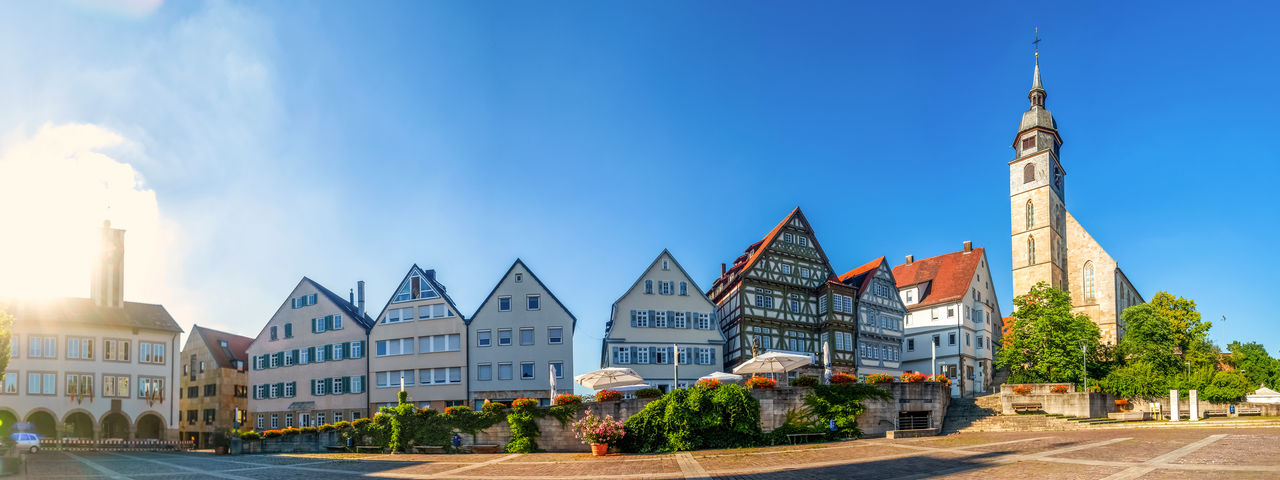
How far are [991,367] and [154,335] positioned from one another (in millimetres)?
58527

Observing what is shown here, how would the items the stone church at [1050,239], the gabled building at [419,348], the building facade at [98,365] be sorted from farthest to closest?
the stone church at [1050,239] → the building facade at [98,365] → the gabled building at [419,348]

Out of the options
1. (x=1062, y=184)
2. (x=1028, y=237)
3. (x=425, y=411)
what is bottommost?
(x=425, y=411)

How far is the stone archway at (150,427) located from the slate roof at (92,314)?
20.0 feet

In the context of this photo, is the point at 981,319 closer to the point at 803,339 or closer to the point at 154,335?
the point at 803,339

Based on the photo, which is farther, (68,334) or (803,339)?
(68,334)

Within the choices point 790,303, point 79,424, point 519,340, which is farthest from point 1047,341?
point 79,424

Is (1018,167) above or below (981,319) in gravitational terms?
above

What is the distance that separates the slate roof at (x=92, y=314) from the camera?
198 feet

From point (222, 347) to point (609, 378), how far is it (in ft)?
144

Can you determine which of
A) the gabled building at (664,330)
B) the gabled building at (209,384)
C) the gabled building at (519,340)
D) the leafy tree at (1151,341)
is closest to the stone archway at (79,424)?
the gabled building at (209,384)

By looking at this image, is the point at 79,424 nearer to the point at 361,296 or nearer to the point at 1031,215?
the point at 361,296

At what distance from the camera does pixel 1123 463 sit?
19.4 m

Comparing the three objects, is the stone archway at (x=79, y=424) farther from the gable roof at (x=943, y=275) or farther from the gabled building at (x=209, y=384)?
the gable roof at (x=943, y=275)

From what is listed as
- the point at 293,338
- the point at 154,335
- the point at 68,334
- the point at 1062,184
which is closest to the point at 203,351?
the point at 154,335
